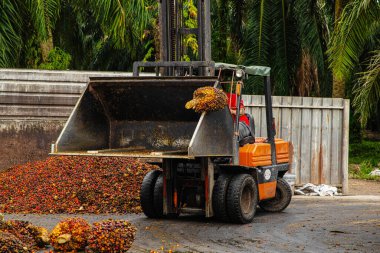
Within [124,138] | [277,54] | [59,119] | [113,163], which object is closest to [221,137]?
[124,138]

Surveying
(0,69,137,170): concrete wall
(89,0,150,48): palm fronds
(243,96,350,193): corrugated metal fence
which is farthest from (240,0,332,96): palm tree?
(0,69,137,170): concrete wall

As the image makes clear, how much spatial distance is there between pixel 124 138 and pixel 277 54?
496 inches

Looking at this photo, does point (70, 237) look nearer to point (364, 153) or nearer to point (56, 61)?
point (56, 61)

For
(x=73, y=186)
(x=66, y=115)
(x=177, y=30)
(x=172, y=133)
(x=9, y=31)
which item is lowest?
(x=73, y=186)

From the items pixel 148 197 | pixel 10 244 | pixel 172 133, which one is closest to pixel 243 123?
pixel 172 133

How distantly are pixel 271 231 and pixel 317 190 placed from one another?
19.0 feet

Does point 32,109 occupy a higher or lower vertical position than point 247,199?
higher

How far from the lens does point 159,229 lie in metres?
12.3

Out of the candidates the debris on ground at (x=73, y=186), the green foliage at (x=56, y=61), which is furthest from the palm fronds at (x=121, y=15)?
the debris on ground at (x=73, y=186)

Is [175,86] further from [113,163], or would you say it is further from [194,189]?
[113,163]

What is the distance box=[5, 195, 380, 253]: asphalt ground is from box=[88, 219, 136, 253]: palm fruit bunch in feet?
1.93

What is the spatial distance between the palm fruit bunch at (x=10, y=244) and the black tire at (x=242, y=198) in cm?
405

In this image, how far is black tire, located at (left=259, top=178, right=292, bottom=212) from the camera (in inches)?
577

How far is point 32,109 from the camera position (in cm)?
1855
